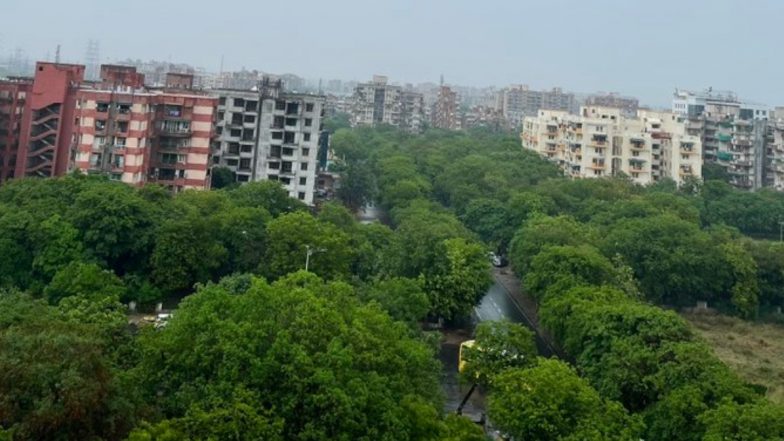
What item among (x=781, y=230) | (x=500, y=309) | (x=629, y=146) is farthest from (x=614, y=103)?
(x=500, y=309)

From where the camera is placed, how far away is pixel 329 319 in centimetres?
1152

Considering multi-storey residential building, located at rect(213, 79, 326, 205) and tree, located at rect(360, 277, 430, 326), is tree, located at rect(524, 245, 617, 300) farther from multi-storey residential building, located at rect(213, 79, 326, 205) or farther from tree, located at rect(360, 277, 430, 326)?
multi-storey residential building, located at rect(213, 79, 326, 205)

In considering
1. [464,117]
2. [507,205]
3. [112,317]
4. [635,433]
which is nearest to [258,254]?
[112,317]

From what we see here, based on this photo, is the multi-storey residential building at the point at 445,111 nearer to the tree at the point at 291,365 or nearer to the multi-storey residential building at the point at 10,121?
the multi-storey residential building at the point at 10,121

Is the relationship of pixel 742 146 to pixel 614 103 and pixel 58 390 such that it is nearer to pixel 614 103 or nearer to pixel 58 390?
pixel 614 103

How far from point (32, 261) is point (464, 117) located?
72430 millimetres

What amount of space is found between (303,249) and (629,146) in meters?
27.7

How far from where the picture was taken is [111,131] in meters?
26.8

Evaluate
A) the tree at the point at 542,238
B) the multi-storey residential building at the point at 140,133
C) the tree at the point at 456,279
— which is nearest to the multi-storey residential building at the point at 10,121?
the multi-storey residential building at the point at 140,133

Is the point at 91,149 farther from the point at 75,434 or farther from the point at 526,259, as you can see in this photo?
the point at 75,434

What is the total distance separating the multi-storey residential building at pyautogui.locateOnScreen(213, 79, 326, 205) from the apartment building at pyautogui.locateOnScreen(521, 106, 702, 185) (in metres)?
17.2

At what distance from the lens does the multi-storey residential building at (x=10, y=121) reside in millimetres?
28609

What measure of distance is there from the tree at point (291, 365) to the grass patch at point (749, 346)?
10516 mm

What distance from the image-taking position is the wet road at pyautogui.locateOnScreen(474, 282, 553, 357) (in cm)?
2312
